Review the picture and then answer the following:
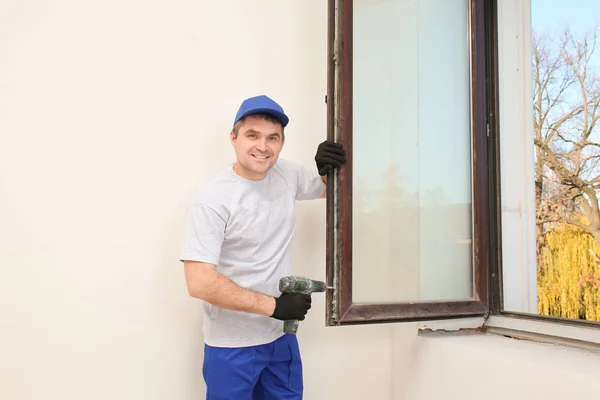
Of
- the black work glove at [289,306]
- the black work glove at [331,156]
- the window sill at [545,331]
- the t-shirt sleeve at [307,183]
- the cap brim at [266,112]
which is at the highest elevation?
the cap brim at [266,112]

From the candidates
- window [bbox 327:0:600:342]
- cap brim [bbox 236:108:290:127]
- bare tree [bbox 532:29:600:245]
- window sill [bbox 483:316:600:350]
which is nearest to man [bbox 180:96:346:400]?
cap brim [bbox 236:108:290:127]

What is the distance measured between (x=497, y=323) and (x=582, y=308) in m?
0.59

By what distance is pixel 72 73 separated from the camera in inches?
68.2

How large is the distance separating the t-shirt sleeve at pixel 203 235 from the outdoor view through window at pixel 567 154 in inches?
55.9

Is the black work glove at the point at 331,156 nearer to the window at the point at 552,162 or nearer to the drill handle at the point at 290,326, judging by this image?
the drill handle at the point at 290,326

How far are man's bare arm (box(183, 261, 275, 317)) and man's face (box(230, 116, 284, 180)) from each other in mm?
362

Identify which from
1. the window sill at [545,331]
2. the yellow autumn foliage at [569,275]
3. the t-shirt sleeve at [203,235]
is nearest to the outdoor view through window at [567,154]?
the yellow autumn foliage at [569,275]

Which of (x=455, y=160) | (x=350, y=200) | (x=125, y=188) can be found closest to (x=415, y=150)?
(x=455, y=160)

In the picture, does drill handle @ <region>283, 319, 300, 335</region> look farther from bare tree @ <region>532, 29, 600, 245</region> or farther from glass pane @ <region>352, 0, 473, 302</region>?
bare tree @ <region>532, 29, 600, 245</region>

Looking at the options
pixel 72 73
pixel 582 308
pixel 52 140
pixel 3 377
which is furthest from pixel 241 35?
pixel 582 308

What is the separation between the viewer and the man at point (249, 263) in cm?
151

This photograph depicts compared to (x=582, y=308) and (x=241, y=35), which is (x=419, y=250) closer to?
(x=582, y=308)

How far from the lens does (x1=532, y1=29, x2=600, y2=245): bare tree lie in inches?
82.0

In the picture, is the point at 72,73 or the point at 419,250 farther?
the point at 419,250
